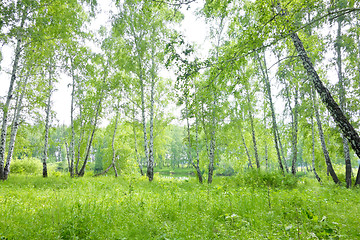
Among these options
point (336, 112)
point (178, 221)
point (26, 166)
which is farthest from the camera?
point (26, 166)

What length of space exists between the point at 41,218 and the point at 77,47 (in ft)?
35.5

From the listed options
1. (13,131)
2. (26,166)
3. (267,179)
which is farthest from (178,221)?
(26,166)

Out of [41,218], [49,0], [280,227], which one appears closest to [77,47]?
[49,0]

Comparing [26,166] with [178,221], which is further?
[26,166]

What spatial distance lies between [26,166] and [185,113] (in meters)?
15.8

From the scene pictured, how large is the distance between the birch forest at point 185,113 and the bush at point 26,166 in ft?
0.35

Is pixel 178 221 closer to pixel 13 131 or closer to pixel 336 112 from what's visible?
pixel 336 112

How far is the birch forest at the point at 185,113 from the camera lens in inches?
143

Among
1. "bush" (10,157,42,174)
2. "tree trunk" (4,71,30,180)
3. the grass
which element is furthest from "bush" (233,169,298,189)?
"bush" (10,157,42,174)

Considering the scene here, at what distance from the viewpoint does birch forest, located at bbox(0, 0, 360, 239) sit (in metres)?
3.63

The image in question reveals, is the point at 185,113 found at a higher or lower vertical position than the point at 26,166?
higher

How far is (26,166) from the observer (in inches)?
648

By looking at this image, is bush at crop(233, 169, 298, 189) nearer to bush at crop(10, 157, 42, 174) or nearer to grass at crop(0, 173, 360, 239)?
A: grass at crop(0, 173, 360, 239)

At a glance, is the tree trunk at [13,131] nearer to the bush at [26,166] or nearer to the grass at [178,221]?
the grass at [178,221]
